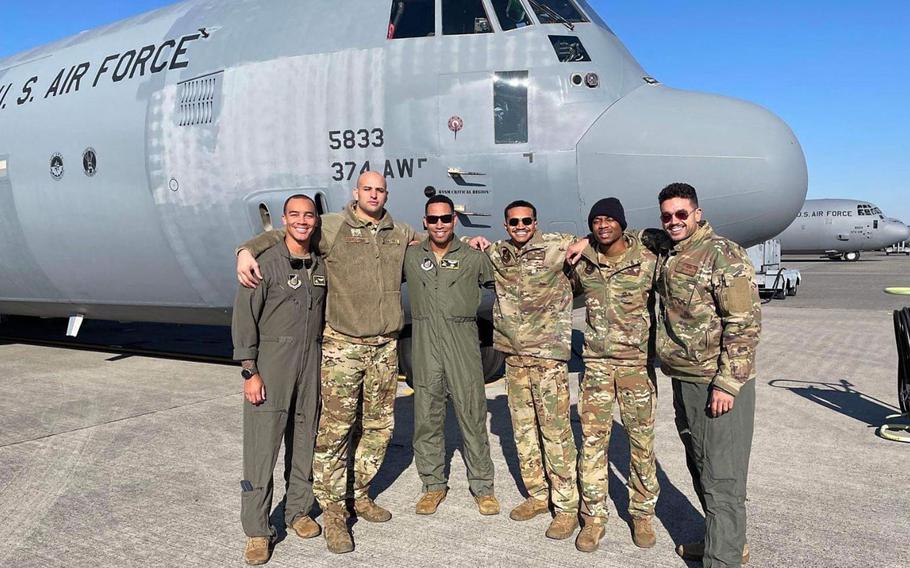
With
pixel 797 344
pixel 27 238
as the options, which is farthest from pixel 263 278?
pixel 797 344

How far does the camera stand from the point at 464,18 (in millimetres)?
6062

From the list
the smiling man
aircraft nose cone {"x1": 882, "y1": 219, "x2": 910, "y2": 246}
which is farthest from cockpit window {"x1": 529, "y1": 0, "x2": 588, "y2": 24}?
aircraft nose cone {"x1": 882, "y1": 219, "x2": 910, "y2": 246}

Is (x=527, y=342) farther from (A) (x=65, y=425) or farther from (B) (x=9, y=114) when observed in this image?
(B) (x=9, y=114)

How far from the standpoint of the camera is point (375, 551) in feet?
13.0

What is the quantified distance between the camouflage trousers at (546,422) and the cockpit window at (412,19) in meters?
3.38

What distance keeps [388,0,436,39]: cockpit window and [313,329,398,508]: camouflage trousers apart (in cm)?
322

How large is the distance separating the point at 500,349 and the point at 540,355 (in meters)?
0.29

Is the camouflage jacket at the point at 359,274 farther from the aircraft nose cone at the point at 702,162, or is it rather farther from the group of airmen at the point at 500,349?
the aircraft nose cone at the point at 702,162

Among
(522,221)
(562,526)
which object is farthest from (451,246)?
(562,526)

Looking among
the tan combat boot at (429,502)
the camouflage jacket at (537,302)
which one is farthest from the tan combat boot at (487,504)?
the camouflage jacket at (537,302)

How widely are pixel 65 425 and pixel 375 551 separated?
14.3 feet

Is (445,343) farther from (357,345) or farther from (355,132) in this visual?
(355,132)

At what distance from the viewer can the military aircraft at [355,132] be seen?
5.63m

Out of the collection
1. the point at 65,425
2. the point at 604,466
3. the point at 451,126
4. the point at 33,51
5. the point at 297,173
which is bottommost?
the point at 65,425
